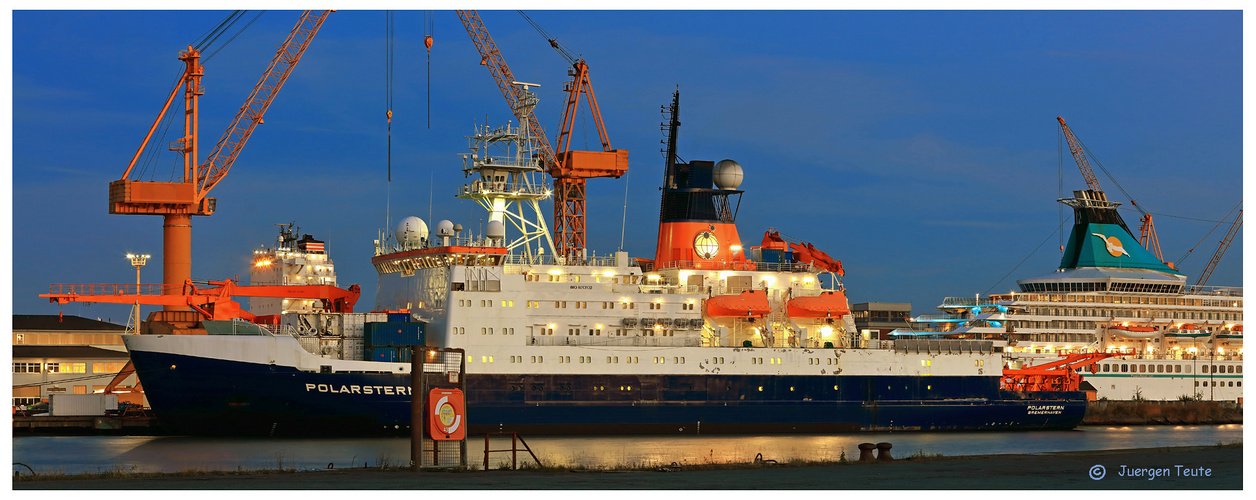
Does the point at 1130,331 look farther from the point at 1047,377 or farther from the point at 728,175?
the point at 728,175

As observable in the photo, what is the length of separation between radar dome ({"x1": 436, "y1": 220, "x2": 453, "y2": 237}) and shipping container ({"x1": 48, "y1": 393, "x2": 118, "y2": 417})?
48.6 feet

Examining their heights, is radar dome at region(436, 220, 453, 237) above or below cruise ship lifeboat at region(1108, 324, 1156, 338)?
above

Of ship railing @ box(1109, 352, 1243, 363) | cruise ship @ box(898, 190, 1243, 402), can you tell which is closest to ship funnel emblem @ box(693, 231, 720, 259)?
cruise ship @ box(898, 190, 1243, 402)

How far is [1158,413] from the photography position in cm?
5688

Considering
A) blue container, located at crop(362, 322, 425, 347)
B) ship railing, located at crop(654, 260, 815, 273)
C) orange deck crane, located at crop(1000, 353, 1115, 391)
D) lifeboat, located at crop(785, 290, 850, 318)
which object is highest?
ship railing, located at crop(654, 260, 815, 273)

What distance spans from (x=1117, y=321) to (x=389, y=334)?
122ft

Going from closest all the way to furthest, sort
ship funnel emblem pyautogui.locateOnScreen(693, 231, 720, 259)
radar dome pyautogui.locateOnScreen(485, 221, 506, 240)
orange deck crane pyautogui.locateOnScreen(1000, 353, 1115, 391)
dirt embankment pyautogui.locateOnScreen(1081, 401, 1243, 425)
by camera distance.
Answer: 1. radar dome pyautogui.locateOnScreen(485, 221, 506, 240)
2. ship funnel emblem pyautogui.locateOnScreen(693, 231, 720, 259)
3. orange deck crane pyautogui.locateOnScreen(1000, 353, 1115, 391)
4. dirt embankment pyautogui.locateOnScreen(1081, 401, 1243, 425)

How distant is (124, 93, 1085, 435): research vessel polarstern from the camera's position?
40.7m

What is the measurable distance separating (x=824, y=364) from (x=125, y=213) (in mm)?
30840

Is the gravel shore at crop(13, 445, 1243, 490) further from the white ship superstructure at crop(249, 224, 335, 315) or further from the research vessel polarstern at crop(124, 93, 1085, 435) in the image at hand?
the white ship superstructure at crop(249, 224, 335, 315)

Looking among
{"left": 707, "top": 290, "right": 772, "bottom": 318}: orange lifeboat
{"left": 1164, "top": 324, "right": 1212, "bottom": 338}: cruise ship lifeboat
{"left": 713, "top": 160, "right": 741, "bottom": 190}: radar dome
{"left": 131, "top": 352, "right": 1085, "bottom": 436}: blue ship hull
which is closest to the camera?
{"left": 131, "top": 352, "right": 1085, "bottom": 436}: blue ship hull

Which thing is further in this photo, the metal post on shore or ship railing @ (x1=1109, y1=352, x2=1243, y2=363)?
ship railing @ (x1=1109, y1=352, x2=1243, y2=363)

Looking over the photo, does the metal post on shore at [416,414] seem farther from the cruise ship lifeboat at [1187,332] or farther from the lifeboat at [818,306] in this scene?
the cruise ship lifeboat at [1187,332]

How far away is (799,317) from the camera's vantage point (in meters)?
47.4
